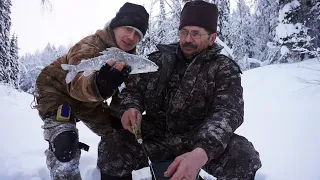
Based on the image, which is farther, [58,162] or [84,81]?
[58,162]

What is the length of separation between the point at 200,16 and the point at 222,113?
3.85ft

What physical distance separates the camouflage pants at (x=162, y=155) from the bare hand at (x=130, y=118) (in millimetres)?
193

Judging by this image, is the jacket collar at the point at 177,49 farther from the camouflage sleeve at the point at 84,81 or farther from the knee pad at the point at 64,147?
the knee pad at the point at 64,147

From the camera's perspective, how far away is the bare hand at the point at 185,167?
1669mm

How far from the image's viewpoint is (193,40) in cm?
283

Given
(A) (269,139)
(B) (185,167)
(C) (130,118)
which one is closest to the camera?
(B) (185,167)

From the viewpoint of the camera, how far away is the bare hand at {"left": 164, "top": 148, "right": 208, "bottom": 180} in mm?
1669

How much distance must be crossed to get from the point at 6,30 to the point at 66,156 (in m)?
15.6

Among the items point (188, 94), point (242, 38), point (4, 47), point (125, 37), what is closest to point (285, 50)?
point (125, 37)

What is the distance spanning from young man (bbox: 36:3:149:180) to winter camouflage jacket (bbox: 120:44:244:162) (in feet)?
1.27

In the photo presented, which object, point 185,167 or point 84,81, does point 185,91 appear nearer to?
point 84,81

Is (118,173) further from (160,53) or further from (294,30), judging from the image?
(294,30)

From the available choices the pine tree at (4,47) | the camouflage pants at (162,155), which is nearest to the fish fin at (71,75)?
the camouflage pants at (162,155)

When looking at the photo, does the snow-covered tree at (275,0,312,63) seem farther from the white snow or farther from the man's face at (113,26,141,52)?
the man's face at (113,26,141,52)
